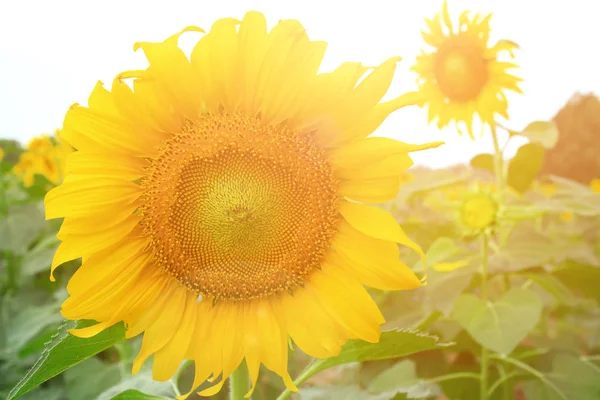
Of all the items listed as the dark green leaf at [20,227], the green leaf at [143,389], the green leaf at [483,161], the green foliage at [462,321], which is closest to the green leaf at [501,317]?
the green foliage at [462,321]

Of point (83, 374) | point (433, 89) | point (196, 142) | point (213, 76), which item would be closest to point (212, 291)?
point (196, 142)

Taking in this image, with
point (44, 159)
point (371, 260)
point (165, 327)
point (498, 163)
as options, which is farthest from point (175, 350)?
point (44, 159)

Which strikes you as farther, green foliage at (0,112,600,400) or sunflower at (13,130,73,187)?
sunflower at (13,130,73,187)

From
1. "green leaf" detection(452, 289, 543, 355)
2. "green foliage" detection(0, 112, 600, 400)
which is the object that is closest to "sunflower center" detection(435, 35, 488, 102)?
"green foliage" detection(0, 112, 600, 400)

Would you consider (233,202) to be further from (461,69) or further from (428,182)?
(461,69)

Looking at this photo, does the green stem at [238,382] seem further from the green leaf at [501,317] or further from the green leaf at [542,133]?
the green leaf at [542,133]

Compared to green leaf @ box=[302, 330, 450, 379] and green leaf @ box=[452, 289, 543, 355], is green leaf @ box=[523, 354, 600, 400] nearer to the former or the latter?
green leaf @ box=[452, 289, 543, 355]
